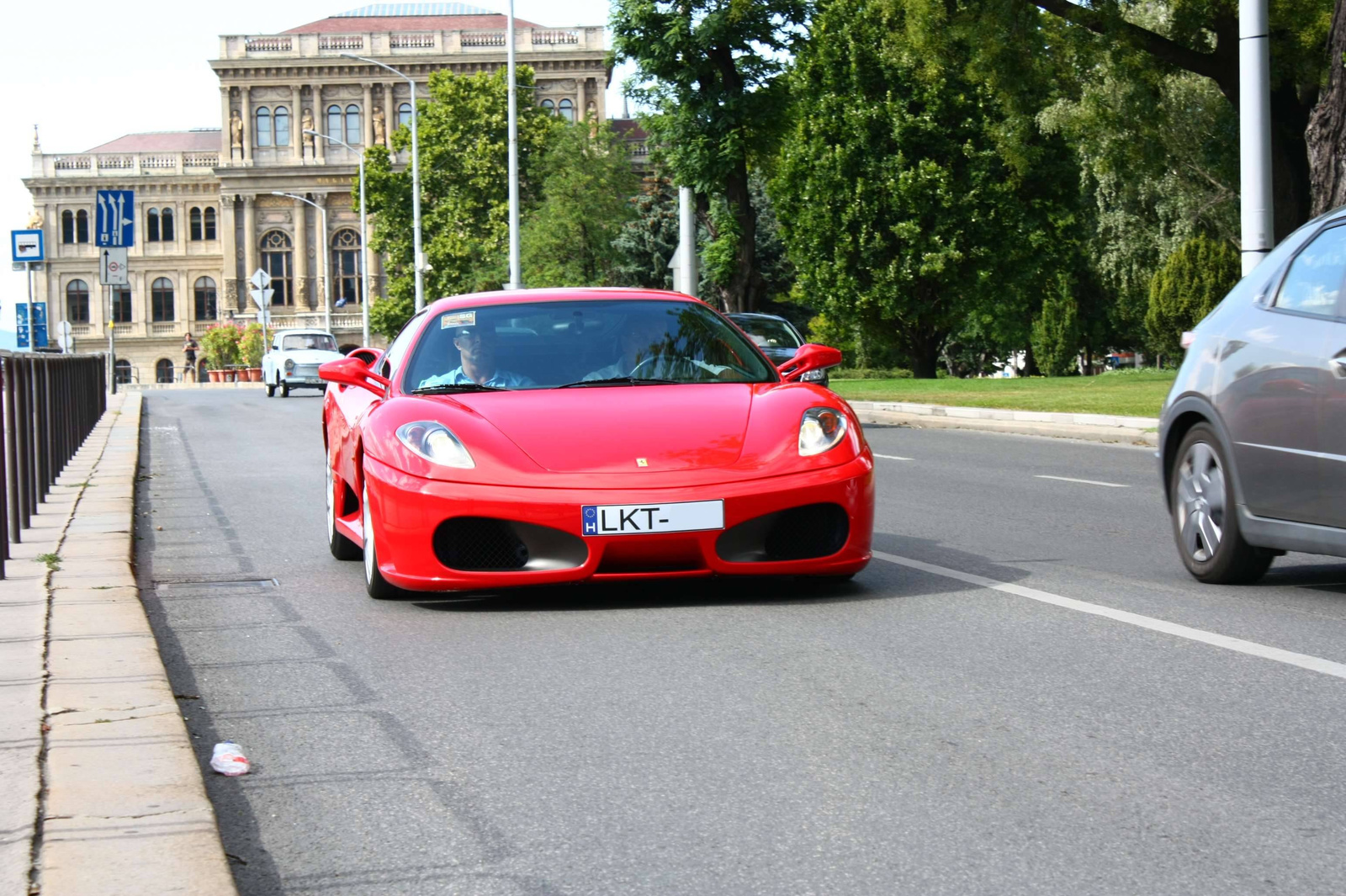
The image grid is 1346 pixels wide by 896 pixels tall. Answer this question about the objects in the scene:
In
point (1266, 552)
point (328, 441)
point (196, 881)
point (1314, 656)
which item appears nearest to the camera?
point (196, 881)

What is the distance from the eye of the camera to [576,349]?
27.7 ft

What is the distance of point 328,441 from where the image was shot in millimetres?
10156

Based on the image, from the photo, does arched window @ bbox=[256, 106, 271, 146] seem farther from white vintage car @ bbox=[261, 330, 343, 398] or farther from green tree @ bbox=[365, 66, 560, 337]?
white vintage car @ bbox=[261, 330, 343, 398]

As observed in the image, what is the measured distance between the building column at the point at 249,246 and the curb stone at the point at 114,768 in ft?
361

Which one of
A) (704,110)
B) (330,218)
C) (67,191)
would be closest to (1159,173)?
(704,110)

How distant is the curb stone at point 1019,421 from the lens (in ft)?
70.4

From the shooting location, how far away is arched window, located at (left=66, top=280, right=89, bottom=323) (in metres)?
123

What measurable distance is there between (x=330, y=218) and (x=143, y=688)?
113 m

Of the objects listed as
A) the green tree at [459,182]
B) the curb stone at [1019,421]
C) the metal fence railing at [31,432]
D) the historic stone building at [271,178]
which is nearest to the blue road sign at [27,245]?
the metal fence railing at [31,432]

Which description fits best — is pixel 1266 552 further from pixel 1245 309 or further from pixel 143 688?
pixel 143 688

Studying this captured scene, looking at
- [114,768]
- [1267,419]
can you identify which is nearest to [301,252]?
[1267,419]

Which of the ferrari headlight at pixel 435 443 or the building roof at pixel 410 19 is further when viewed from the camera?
the building roof at pixel 410 19

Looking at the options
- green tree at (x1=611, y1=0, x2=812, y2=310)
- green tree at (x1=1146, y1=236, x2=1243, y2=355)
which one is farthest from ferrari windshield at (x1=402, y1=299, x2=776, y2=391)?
green tree at (x1=1146, y1=236, x2=1243, y2=355)

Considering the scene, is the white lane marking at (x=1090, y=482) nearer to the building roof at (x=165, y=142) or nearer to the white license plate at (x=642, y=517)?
the white license plate at (x=642, y=517)
